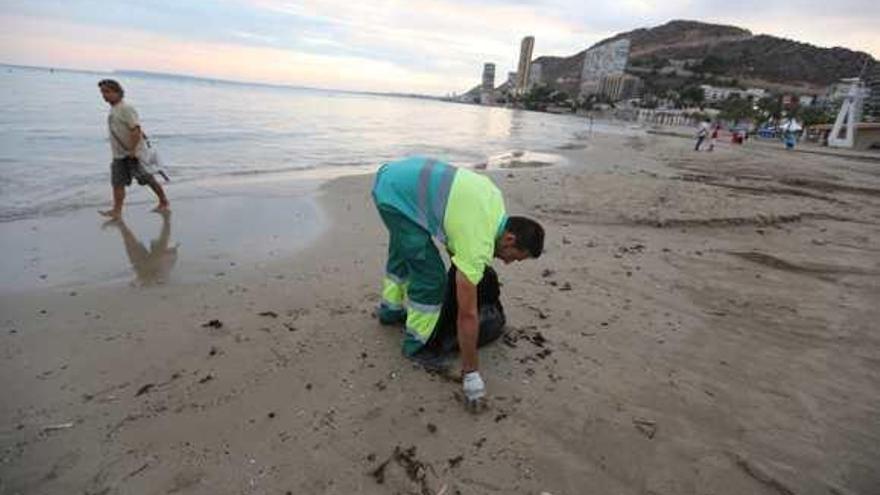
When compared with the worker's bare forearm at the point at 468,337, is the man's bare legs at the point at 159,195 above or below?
below

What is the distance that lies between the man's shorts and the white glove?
20.1ft

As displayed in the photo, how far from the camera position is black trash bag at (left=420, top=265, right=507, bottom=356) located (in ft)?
11.3

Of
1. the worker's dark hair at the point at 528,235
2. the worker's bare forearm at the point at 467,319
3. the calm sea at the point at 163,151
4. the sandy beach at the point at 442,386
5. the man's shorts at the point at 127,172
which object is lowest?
the calm sea at the point at 163,151

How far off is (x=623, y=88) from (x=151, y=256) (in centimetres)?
17600

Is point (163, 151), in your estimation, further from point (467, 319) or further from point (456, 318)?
point (467, 319)

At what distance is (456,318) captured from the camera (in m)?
3.52

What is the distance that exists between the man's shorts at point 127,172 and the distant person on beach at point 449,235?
17.4ft

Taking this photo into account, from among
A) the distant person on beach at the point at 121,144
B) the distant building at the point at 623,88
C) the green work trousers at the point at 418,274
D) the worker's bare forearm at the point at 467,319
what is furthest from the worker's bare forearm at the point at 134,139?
the distant building at the point at 623,88

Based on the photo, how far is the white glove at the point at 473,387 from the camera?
9.71ft

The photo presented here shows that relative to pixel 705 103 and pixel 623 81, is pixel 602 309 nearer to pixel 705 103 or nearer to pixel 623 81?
pixel 705 103

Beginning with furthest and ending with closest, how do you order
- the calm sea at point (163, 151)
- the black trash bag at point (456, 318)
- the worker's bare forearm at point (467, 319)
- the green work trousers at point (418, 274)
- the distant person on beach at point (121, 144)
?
the calm sea at point (163, 151) < the distant person on beach at point (121, 144) < the black trash bag at point (456, 318) < the green work trousers at point (418, 274) < the worker's bare forearm at point (467, 319)

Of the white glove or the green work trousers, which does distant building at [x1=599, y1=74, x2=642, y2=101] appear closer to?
the green work trousers

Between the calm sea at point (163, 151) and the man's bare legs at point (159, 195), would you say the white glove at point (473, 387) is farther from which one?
the calm sea at point (163, 151)

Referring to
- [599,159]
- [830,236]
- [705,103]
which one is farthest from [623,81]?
[830,236]
